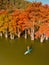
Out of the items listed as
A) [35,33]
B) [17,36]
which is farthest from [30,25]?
[17,36]

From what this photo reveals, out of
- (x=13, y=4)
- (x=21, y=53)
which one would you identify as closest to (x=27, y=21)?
(x=21, y=53)

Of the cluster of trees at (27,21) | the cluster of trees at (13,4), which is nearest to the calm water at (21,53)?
the cluster of trees at (27,21)

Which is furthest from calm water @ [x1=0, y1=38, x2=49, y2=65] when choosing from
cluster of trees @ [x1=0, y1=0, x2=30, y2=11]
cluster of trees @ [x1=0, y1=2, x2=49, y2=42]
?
cluster of trees @ [x1=0, y1=0, x2=30, y2=11]

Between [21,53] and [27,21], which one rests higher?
[27,21]

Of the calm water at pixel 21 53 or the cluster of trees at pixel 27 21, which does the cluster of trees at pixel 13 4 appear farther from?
the calm water at pixel 21 53

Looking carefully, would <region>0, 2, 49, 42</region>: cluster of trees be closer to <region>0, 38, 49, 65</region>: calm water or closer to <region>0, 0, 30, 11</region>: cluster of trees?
<region>0, 38, 49, 65</region>: calm water

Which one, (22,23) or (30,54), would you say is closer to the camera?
(30,54)

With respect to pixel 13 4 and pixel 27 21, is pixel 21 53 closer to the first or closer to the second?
pixel 27 21

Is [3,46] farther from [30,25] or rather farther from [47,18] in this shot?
[47,18]
